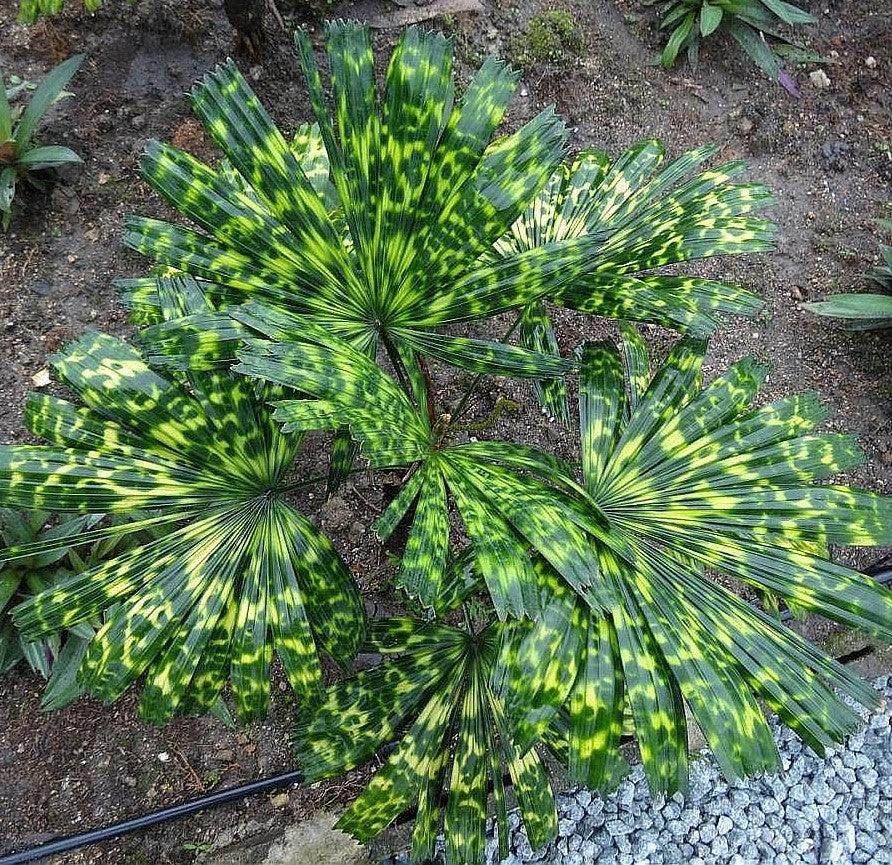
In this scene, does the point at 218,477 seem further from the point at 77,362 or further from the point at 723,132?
the point at 723,132

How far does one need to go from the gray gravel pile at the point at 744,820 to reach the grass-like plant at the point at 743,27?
7.89 feet

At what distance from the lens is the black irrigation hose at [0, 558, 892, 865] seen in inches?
71.0

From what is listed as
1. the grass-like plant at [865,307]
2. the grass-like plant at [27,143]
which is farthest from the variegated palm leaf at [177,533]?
the grass-like plant at [865,307]

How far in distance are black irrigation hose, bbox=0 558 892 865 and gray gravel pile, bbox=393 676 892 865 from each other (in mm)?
408

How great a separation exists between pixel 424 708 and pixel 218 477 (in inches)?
24.5

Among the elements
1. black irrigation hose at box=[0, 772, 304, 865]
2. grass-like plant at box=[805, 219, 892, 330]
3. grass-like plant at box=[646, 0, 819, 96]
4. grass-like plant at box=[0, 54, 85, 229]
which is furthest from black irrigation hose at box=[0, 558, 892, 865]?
grass-like plant at box=[646, 0, 819, 96]

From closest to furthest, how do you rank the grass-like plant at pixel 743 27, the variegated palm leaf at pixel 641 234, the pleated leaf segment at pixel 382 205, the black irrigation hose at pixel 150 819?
the pleated leaf segment at pixel 382 205, the variegated palm leaf at pixel 641 234, the black irrigation hose at pixel 150 819, the grass-like plant at pixel 743 27

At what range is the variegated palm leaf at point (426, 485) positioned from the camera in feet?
3.09

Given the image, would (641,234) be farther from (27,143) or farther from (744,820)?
(27,143)

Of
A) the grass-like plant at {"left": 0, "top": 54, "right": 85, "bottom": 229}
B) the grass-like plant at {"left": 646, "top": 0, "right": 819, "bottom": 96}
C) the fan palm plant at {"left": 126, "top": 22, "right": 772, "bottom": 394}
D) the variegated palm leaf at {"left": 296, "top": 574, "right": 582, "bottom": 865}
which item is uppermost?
the grass-like plant at {"left": 646, "top": 0, "right": 819, "bottom": 96}

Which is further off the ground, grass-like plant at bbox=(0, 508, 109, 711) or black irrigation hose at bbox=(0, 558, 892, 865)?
grass-like plant at bbox=(0, 508, 109, 711)

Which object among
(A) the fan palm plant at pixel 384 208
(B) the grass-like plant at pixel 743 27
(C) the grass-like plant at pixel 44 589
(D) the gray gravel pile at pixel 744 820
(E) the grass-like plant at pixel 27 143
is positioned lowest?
(C) the grass-like plant at pixel 44 589

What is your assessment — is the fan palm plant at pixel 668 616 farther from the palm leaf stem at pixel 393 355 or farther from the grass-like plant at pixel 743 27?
the grass-like plant at pixel 743 27

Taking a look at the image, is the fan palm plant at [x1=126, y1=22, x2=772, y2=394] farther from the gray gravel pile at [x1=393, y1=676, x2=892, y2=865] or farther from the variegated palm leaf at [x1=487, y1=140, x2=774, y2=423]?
the gray gravel pile at [x1=393, y1=676, x2=892, y2=865]
